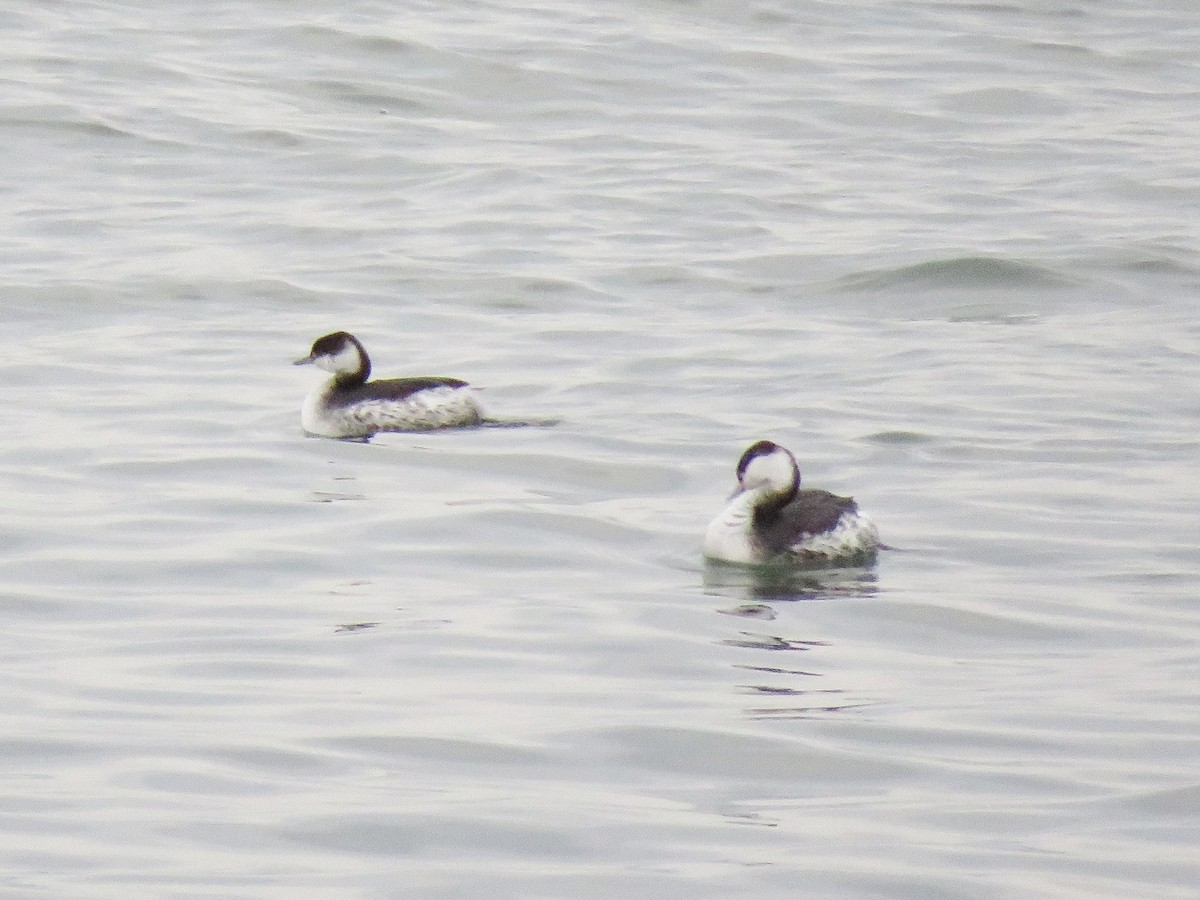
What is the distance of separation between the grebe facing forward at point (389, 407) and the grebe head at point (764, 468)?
2.91 meters

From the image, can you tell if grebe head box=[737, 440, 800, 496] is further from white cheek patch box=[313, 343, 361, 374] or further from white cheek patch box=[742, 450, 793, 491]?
white cheek patch box=[313, 343, 361, 374]

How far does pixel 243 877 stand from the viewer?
19.1 feet

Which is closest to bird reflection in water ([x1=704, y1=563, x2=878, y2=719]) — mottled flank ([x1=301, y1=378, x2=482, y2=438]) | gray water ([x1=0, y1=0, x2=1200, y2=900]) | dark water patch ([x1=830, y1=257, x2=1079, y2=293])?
gray water ([x1=0, y1=0, x2=1200, y2=900])

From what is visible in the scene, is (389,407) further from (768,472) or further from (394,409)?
(768,472)

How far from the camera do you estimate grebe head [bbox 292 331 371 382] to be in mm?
13445

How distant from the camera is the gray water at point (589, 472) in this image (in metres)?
6.35

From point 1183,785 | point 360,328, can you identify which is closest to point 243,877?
point 1183,785

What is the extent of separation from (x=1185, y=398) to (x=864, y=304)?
3814mm

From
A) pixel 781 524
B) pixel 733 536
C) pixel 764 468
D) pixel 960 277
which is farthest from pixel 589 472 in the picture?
pixel 960 277

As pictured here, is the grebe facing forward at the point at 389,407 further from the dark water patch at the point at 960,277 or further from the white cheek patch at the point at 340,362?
the dark water patch at the point at 960,277

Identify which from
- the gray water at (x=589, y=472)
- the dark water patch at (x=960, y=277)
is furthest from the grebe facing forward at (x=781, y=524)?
the dark water patch at (x=960, y=277)

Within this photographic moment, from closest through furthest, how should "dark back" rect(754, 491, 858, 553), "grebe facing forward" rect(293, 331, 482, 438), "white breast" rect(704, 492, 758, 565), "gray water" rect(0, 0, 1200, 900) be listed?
"gray water" rect(0, 0, 1200, 900) → "white breast" rect(704, 492, 758, 565) → "dark back" rect(754, 491, 858, 553) → "grebe facing forward" rect(293, 331, 482, 438)

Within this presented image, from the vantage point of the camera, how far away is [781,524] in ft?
33.8

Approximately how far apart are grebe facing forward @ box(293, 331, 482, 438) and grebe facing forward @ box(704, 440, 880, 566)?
9.36 ft
